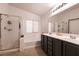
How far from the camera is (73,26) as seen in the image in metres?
2.54

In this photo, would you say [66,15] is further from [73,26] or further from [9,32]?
[9,32]

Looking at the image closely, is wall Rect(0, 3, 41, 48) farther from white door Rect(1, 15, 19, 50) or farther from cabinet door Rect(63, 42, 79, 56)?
cabinet door Rect(63, 42, 79, 56)

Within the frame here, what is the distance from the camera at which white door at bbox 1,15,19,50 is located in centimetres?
364

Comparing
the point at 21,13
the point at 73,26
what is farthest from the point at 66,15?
the point at 21,13

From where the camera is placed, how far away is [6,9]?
152 inches

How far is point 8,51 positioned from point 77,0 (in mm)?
3646

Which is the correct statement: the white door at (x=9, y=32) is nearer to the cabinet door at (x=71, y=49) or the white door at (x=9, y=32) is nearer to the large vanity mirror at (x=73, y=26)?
the large vanity mirror at (x=73, y=26)

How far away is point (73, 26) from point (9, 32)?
8.74 ft

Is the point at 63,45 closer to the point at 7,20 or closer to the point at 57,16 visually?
the point at 57,16

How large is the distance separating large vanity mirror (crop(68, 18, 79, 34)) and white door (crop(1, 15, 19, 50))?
2409 mm

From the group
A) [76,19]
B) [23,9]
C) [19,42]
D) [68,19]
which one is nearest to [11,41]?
[19,42]

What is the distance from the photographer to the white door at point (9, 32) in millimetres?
3645

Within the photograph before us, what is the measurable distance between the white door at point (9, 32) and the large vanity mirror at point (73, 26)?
241cm

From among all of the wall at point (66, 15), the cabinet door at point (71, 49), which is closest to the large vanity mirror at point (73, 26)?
the wall at point (66, 15)
